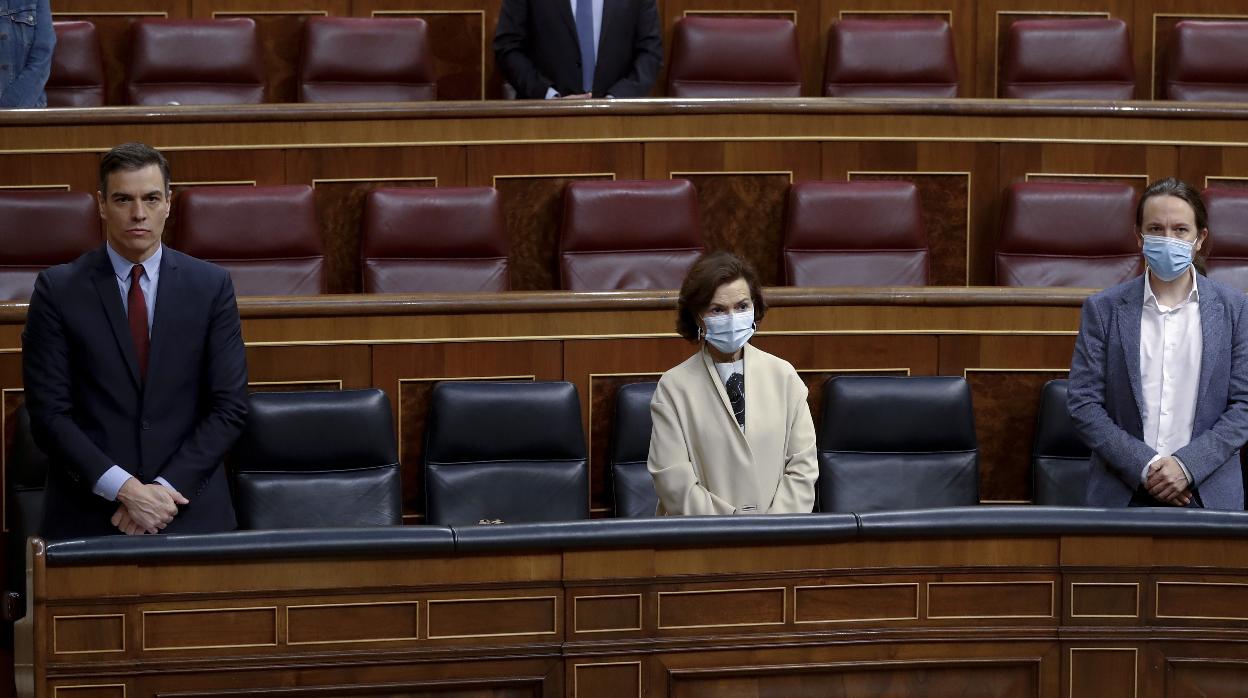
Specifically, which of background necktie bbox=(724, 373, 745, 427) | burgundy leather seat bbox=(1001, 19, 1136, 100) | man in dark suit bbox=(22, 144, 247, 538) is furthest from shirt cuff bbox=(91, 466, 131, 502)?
burgundy leather seat bbox=(1001, 19, 1136, 100)

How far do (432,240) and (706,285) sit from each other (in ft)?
3.45

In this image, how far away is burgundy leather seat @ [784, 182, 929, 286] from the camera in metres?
2.89

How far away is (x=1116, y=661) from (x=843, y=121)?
1.67m

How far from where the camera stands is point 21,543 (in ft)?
7.13

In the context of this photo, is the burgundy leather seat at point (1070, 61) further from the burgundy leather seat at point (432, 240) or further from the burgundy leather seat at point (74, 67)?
the burgundy leather seat at point (74, 67)

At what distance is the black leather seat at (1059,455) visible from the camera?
7.95 ft

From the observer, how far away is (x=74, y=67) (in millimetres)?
Answer: 3480

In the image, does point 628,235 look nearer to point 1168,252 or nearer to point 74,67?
point 1168,252

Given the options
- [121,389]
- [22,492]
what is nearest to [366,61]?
[22,492]

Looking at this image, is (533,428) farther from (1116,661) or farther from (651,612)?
(1116,661)

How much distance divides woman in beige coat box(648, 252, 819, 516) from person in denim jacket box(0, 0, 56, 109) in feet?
5.87

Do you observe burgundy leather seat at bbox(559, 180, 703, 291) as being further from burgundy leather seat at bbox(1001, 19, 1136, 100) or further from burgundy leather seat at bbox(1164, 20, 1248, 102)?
burgundy leather seat at bbox(1164, 20, 1248, 102)

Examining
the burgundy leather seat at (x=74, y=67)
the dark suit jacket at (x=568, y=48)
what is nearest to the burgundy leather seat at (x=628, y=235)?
the dark suit jacket at (x=568, y=48)

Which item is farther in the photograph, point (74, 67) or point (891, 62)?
point (891, 62)
